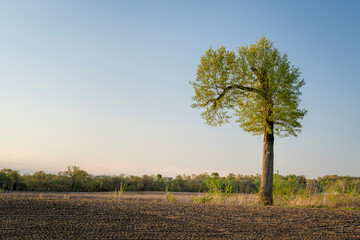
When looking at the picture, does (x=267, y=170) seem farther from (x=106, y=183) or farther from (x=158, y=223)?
(x=106, y=183)

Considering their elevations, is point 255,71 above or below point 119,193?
above

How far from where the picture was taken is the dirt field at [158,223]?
5.37 meters

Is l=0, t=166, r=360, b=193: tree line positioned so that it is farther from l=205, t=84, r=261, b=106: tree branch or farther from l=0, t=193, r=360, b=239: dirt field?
l=0, t=193, r=360, b=239: dirt field

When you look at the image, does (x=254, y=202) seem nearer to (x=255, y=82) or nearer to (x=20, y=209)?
(x=255, y=82)

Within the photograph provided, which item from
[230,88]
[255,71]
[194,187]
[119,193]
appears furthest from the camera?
[194,187]

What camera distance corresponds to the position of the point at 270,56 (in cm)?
1323

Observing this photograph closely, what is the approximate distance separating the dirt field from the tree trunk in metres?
3.84

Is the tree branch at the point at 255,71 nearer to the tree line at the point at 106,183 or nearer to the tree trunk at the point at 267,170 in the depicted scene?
the tree trunk at the point at 267,170

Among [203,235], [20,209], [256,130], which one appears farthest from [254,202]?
[20,209]

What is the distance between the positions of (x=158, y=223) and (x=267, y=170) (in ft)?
23.9

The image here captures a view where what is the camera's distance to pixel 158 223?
6.13 m

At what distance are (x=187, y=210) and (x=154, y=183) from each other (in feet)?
39.6

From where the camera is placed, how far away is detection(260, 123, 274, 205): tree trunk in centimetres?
1210

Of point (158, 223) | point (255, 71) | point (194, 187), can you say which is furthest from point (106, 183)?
point (158, 223)
